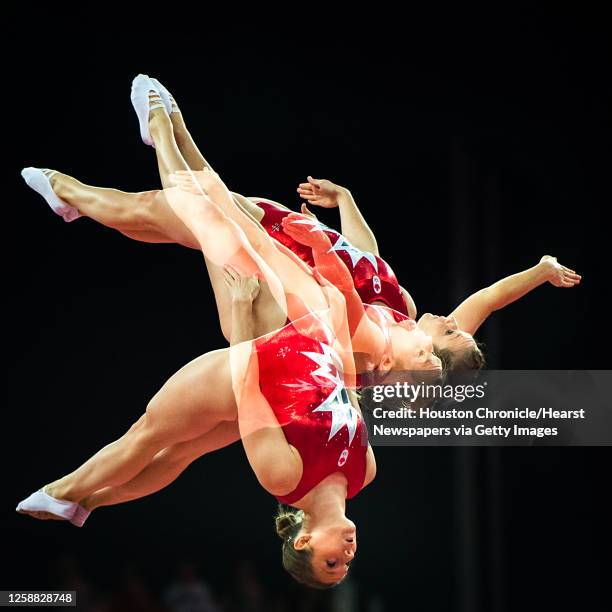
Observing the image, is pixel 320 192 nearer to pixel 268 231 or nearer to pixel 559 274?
pixel 268 231

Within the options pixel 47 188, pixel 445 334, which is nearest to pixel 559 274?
pixel 445 334

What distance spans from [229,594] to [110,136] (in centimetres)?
122

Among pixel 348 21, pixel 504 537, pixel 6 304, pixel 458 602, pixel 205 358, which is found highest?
pixel 348 21

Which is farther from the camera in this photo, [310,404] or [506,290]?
[506,290]

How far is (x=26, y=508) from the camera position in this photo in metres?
2.11

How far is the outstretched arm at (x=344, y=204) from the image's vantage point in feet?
8.23

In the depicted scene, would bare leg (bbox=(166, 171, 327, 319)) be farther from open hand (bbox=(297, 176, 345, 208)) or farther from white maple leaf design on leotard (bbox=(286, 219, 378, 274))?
open hand (bbox=(297, 176, 345, 208))

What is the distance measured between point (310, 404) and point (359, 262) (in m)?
0.51

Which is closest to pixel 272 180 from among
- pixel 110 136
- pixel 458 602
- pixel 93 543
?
pixel 110 136

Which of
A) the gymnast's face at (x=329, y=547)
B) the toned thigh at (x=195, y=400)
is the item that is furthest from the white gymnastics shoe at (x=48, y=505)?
the gymnast's face at (x=329, y=547)

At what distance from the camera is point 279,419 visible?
6.44 feet

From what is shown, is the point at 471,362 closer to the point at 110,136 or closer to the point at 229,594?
the point at 229,594

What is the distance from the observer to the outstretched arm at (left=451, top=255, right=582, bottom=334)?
245 cm

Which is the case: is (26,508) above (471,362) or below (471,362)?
below
